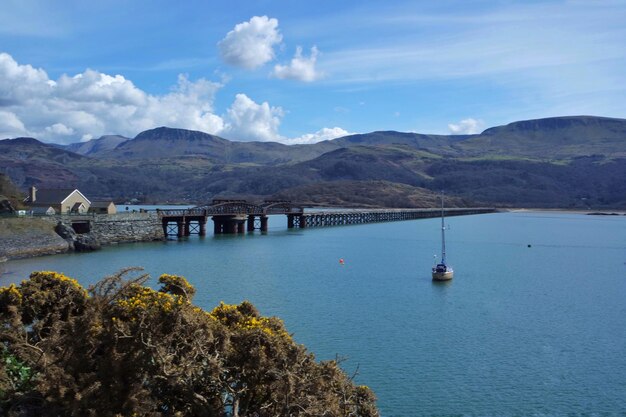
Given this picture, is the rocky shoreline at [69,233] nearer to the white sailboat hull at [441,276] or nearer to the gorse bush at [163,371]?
the white sailboat hull at [441,276]

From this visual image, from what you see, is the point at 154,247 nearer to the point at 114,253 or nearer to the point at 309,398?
the point at 114,253

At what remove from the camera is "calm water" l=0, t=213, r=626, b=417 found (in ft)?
83.4

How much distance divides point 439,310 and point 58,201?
6249cm

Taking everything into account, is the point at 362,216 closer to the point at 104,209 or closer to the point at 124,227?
the point at 104,209

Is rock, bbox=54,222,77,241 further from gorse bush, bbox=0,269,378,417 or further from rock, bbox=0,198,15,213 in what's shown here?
gorse bush, bbox=0,269,378,417

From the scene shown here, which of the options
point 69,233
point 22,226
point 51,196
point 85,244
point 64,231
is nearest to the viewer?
point 22,226

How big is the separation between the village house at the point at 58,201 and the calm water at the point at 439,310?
13.9 meters

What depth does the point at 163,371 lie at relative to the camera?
13.0 meters

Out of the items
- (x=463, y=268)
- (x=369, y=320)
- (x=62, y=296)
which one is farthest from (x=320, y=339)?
(x=463, y=268)

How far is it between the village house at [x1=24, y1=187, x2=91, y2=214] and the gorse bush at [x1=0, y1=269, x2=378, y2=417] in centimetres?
7368

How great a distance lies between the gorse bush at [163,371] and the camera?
13.0 metres

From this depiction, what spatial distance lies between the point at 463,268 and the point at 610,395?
38.4m

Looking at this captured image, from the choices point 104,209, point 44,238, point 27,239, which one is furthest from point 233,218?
point 27,239

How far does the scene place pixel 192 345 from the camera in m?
13.5
